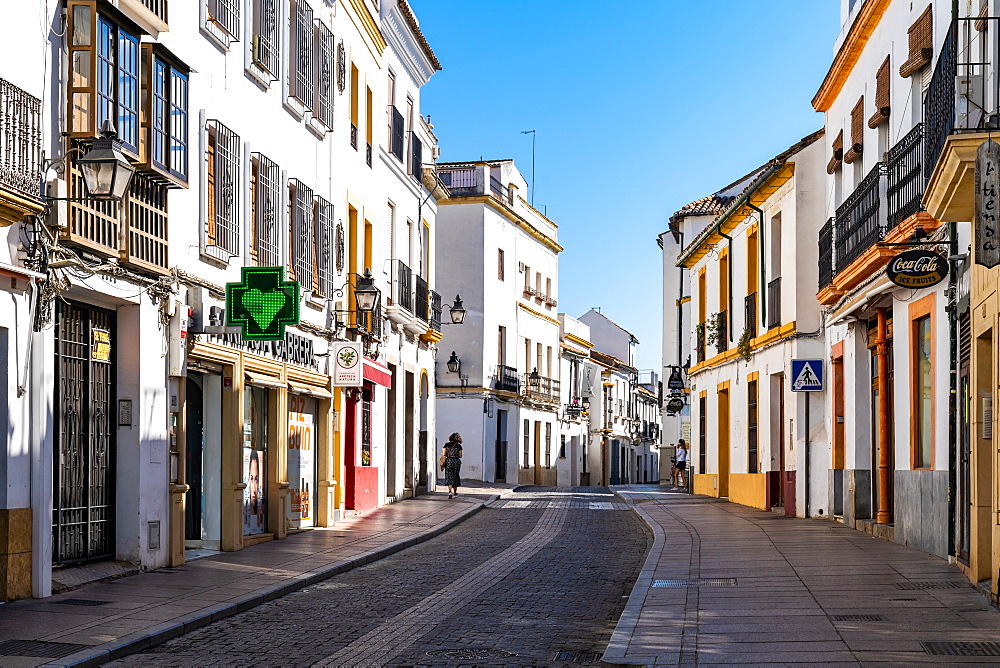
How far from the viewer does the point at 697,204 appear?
42.5 metres

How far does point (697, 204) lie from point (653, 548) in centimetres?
2760

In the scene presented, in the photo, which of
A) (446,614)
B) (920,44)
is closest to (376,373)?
(920,44)

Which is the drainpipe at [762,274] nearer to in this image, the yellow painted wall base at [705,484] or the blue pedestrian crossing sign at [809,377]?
the blue pedestrian crossing sign at [809,377]

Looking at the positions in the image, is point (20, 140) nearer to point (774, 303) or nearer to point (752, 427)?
point (774, 303)

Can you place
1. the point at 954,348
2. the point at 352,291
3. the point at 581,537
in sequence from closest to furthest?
the point at 954,348 < the point at 581,537 < the point at 352,291

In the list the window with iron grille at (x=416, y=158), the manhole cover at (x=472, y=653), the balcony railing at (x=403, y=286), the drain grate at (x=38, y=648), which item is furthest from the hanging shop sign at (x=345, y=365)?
the drain grate at (x=38, y=648)

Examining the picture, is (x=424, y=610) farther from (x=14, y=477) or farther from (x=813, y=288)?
(x=813, y=288)

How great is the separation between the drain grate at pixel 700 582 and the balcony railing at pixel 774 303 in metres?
13.1

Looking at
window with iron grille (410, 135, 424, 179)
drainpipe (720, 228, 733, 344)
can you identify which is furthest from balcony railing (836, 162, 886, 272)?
window with iron grille (410, 135, 424, 179)

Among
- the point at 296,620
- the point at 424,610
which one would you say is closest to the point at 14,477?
the point at 296,620

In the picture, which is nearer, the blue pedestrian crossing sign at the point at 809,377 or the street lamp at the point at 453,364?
the blue pedestrian crossing sign at the point at 809,377

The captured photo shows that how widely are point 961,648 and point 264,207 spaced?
11.2 metres

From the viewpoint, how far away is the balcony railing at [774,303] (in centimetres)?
2488

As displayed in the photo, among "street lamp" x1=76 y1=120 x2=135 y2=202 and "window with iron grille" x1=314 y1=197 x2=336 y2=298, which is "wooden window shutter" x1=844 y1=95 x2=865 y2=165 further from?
"street lamp" x1=76 y1=120 x2=135 y2=202
